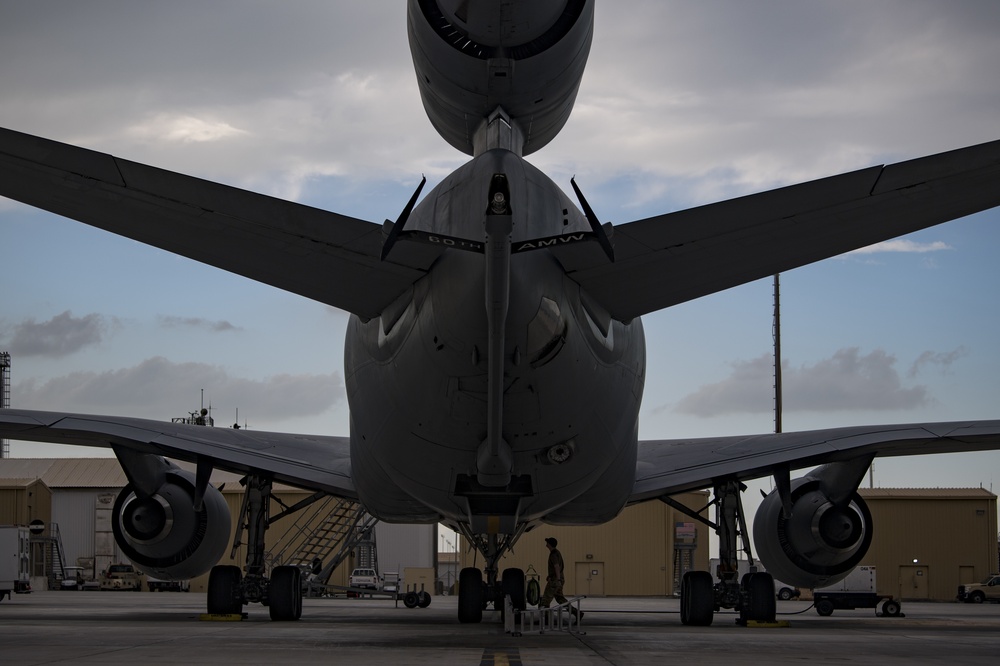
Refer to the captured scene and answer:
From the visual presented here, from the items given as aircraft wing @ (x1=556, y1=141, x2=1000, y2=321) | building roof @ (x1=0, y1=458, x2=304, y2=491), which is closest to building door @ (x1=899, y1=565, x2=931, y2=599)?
building roof @ (x1=0, y1=458, x2=304, y2=491)

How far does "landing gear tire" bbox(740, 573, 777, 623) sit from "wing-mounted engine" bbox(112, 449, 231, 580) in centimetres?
803

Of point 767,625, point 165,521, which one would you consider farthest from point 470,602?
point 165,521

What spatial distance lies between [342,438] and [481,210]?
1130 centimetres

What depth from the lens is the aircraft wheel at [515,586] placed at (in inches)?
725

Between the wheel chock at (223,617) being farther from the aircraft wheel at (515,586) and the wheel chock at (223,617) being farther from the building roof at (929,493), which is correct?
the building roof at (929,493)

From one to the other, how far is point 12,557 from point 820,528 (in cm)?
2234

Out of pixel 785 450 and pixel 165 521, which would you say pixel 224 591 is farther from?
pixel 785 450

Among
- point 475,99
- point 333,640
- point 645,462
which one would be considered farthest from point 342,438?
point 475,99

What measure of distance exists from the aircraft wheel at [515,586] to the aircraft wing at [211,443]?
2.86 metres

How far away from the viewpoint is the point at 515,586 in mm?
18531

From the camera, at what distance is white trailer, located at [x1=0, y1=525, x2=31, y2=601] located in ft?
94.9

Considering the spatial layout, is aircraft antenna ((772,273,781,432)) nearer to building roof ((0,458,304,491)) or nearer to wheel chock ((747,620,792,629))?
building roof ((0,458,304,491))

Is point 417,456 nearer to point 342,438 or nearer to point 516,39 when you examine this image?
point 516,39

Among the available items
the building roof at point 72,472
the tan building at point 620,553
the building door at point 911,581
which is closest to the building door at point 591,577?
the tan building at point 620,553
